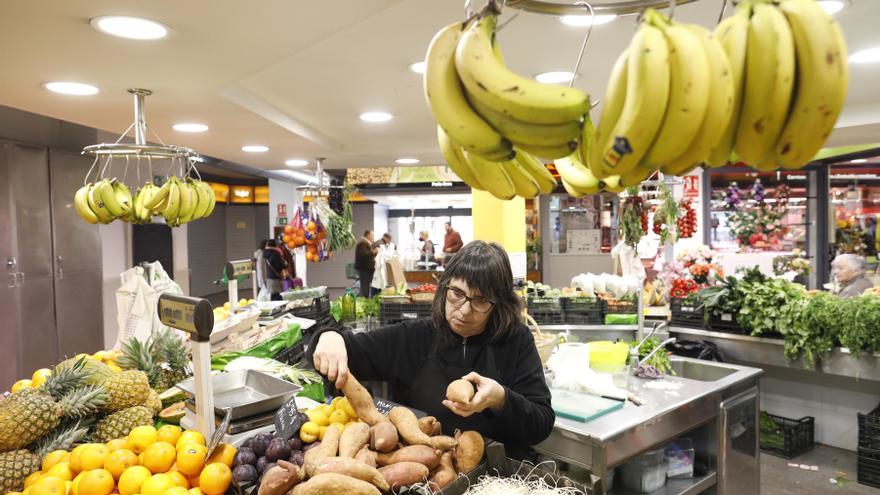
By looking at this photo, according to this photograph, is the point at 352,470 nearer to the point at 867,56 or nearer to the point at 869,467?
the point at 867,56

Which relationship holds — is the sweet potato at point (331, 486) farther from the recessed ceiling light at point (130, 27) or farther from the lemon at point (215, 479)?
the recessed ceiling light at point (130, 27)

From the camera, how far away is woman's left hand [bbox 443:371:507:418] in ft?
4.87

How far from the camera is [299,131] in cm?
541

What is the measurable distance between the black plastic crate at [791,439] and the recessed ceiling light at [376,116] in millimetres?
4381

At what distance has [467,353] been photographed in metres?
2.13

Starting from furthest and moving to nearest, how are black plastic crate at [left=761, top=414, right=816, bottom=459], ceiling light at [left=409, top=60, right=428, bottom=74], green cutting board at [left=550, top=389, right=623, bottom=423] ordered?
black plastic crate at [left=761, top=414, right=816, bottom=459]
ceiling light at [left=409, top=60, right=428, bottom=74]
green cutting board at [left=550, top=389, right=623, bottom=423]

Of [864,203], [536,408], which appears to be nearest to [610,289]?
[536,408]

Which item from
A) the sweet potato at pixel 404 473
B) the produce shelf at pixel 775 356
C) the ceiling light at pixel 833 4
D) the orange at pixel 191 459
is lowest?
the produce shelf at pixel 775 356

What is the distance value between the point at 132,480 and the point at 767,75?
1.79 meters

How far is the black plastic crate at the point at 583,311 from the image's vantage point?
4.67 m

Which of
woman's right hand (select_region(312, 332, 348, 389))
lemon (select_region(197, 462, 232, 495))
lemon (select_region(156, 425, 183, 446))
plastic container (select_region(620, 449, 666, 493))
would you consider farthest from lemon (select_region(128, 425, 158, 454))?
plastic container (select_region(620, 449, 666, 493))

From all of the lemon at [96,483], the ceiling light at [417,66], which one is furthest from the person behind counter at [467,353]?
the ceiling light at [417,66]

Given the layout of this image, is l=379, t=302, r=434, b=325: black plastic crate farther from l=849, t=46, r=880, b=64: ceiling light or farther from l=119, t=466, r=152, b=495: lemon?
l=849, t=46, r=880, b=64: ceiling light

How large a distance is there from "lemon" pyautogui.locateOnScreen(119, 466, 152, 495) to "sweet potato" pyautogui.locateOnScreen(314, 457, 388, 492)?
584mm
